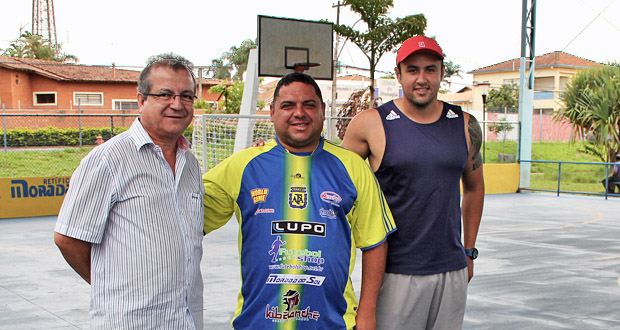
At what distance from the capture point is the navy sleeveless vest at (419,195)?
9.99ft

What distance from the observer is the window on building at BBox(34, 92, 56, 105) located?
3791cm

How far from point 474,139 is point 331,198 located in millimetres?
1141

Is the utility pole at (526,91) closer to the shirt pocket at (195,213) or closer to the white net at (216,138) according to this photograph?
the white net at (216,138)

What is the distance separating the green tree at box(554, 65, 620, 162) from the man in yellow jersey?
2026cm

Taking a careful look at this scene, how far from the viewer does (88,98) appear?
38.5 metres

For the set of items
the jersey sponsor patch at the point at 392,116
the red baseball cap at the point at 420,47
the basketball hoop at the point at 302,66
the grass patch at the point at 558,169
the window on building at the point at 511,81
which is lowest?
the grass patch at the point at 558,169

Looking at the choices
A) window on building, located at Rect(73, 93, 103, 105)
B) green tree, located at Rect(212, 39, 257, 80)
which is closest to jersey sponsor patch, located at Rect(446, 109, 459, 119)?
window on building, located at Rect(73, 93, 103, 105)

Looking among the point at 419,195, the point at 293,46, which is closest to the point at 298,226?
the point at 419,195

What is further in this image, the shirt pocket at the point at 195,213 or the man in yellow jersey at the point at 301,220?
the man in yellow jersey at the point at 301,220

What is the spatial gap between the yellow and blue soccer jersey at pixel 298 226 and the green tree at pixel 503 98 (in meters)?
55.5

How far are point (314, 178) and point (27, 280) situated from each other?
5759 mm

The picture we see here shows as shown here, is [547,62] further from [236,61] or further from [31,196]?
[31,196]

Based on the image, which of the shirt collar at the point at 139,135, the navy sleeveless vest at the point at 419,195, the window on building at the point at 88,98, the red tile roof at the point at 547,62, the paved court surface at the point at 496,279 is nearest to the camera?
the shirt collar at the point at 139,135

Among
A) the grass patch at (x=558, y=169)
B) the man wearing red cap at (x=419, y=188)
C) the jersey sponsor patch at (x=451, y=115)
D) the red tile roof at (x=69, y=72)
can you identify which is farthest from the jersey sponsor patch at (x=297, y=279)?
the red tile roof at (x=69, y=72)
